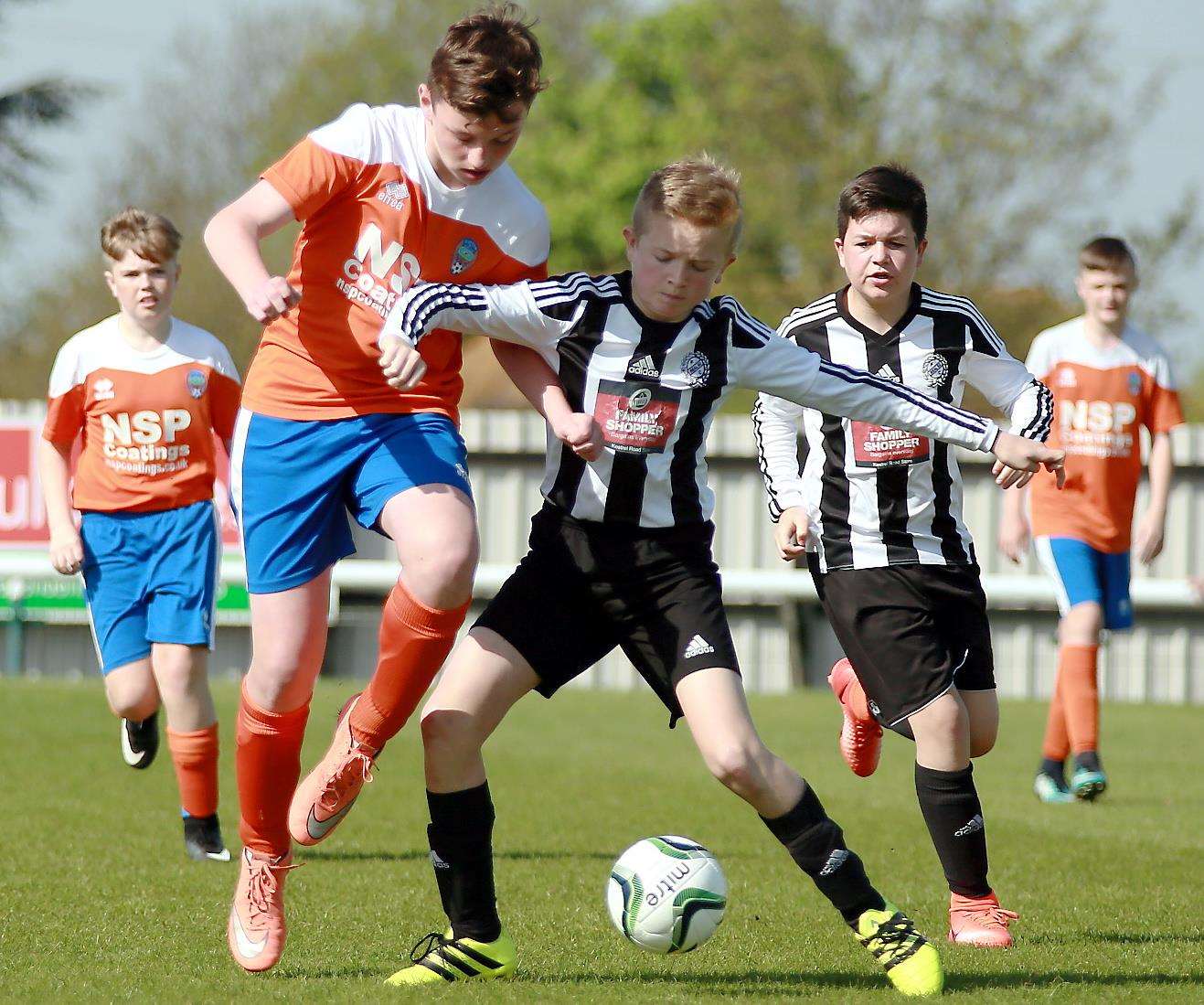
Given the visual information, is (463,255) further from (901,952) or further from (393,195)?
(901,952)

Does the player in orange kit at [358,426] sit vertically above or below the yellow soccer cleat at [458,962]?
above

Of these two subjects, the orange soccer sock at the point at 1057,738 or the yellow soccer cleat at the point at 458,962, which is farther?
the orange soccer sock at the point at 1057,738

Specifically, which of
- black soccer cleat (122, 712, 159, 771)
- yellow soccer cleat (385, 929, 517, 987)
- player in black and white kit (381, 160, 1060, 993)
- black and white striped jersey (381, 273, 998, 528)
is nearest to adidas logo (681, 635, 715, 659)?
player in black and white kit (381, 160, 1060, 993)

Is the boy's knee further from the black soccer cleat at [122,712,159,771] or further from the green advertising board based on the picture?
the green advertising board

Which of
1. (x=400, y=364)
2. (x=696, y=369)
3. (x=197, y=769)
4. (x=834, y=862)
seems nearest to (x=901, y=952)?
(x=834, y=862)

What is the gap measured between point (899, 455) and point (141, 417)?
310cm

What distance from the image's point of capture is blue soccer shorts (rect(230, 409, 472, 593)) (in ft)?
14.3

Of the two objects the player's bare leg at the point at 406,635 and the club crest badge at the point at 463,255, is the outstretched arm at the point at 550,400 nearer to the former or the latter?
the club crest badge at the point at 463,255

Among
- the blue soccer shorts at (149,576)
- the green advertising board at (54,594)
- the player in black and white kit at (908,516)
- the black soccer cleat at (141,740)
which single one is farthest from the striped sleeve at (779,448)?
the green advertising board at (54,594)

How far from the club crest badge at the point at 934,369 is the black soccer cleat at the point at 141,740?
11.5 feet

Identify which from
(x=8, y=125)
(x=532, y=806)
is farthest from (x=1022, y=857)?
(x=8, y=125)

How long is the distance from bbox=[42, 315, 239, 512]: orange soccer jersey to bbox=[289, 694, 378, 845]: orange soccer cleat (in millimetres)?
2486

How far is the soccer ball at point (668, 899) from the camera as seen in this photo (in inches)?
167

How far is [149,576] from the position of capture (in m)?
6.66
